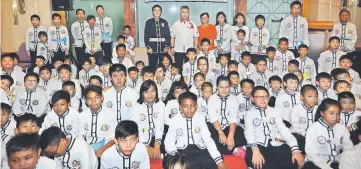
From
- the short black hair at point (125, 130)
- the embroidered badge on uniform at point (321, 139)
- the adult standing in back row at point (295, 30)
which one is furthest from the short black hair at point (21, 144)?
the adult standing in back row at point (295, 30)

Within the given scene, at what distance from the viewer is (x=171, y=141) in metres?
2.87

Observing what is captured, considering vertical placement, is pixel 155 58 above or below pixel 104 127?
above

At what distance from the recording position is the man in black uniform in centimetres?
537

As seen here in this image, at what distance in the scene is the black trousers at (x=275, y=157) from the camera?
9.16 feet

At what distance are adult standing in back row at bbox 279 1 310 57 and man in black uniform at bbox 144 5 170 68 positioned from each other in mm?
1801

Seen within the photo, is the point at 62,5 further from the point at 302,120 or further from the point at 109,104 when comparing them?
the point at 302,120

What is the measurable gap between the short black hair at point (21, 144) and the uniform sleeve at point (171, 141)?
1092 mm

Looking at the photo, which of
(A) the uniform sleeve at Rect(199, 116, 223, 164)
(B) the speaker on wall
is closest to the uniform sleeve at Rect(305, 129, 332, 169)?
(A) the uniform sleeve at Rect(199, 116, 223, 164)

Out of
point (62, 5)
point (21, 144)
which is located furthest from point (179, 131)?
point (62, 5)

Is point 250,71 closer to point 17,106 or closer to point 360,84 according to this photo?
point 360,84

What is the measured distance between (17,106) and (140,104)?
1.46 m

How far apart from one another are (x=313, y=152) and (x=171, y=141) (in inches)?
42.8

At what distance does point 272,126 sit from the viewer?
3062 mm

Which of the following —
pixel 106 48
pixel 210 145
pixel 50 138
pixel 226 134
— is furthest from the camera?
pixel 106 48
